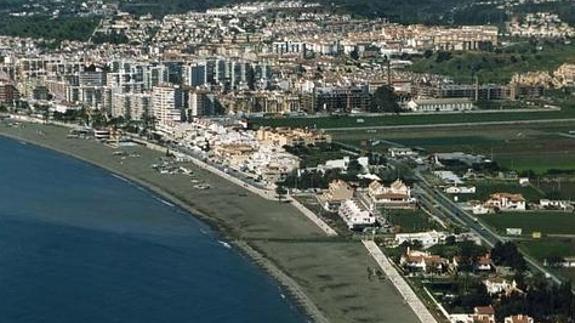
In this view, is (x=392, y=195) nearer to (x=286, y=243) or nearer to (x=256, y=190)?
(x=256, y=190)

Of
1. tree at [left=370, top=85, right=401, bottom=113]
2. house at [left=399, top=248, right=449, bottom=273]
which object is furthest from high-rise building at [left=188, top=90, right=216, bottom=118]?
house at [left=399, top=248, right=449, bottom=273]

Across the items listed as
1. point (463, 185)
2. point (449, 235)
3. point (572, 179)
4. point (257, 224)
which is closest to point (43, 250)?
point (257, 224)

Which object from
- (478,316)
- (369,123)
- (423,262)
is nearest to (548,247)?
(423,262)

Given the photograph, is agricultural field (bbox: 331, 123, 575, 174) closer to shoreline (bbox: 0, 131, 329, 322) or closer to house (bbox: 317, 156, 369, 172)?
house (bbox: 317, 156, 369, 172)

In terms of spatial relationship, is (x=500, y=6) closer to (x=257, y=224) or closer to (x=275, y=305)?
(x=257, y=224)

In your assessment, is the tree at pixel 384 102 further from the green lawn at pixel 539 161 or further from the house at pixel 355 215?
the house at pixel 355 215

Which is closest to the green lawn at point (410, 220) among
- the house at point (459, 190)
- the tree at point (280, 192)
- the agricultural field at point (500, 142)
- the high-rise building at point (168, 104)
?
the house at point (459, 190)
